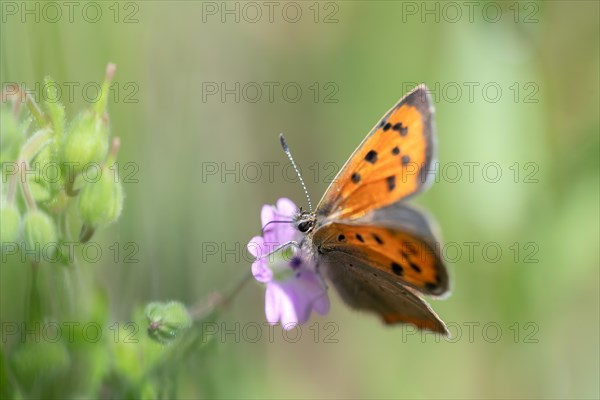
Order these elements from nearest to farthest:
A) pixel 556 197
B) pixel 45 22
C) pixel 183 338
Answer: pixel 183 338 < pixel 45 22 < pixel 556 197

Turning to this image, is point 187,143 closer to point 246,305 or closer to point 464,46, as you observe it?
point 246,305

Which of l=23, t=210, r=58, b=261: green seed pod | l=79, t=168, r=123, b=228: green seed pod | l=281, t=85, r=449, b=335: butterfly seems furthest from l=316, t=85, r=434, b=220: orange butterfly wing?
l=23, t=210, r=58, b=261: green seed pod

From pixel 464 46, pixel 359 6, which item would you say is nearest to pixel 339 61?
pixel 359 6

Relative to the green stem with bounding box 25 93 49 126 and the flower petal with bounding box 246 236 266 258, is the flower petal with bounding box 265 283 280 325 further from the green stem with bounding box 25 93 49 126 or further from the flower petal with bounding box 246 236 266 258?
the green stem with bounding box 25 93 49 126

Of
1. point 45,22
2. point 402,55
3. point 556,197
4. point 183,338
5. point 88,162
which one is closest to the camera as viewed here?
point 88,162

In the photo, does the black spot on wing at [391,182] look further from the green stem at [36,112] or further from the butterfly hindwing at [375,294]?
the green stem at [36,112]

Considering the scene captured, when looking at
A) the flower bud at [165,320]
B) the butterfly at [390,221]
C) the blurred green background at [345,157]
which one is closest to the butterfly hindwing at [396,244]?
the butterfly at [390,221]
